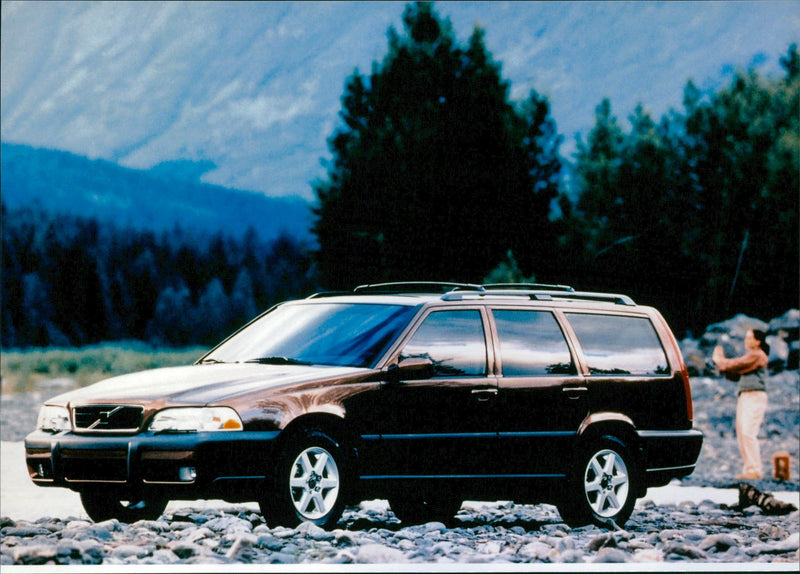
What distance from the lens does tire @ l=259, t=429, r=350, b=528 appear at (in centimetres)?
798

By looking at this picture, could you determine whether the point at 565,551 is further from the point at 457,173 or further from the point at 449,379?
the point at 457,173

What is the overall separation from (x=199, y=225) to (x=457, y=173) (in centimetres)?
1897

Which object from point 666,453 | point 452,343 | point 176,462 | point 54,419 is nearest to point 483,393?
point 452,343

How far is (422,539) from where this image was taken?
29.7 feet

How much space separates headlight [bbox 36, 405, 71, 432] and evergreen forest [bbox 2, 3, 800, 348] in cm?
1158

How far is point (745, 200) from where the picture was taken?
105 feet

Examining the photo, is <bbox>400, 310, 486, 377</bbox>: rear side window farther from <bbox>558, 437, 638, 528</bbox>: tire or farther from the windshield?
<bbox>558, 437, 638, 528</bbox>: tire

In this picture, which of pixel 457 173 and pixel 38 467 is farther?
pixel 457 173

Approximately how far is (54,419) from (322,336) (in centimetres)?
207

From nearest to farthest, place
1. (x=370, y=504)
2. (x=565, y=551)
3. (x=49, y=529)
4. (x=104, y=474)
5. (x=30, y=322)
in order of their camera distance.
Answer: (x=104, y=474)
(x=565, y=551)
(x=49, y=529)
(x=370, y=504)
(x=30, y=322)

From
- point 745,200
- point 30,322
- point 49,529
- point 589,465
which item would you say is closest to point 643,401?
point 589,465

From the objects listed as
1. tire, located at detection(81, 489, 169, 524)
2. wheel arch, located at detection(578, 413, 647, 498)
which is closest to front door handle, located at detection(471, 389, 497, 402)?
wheel arch, located at detection(578, 413, 647, 498)

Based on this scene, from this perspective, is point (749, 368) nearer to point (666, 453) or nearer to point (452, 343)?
point (666, 453)

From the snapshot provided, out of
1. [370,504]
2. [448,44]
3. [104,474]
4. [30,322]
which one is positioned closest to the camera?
[104,474]
